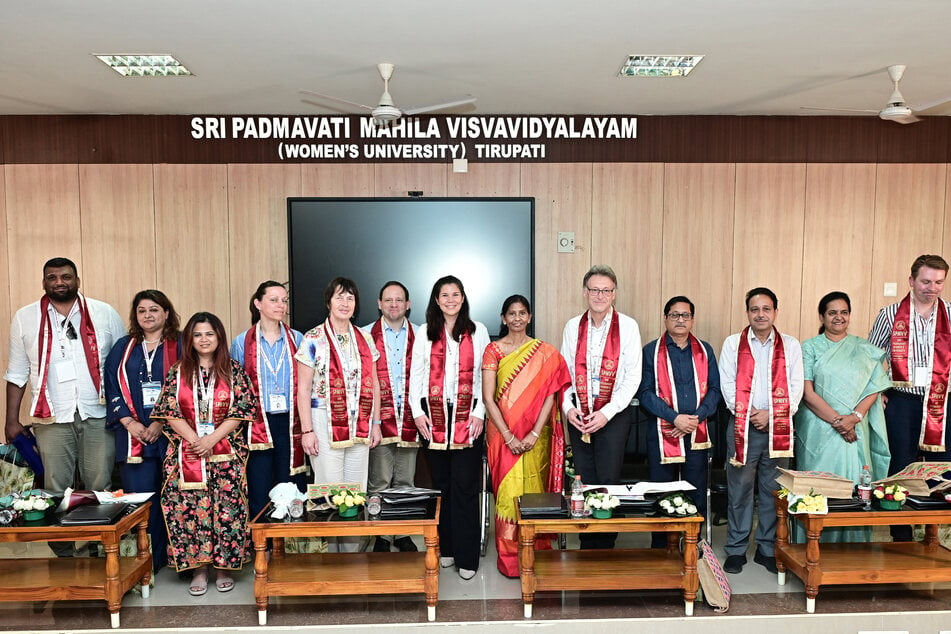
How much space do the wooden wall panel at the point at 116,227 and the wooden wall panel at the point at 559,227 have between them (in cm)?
310

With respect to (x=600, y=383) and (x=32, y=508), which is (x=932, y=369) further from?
(x=32, y=508)

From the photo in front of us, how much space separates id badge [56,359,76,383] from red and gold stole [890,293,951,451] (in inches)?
193

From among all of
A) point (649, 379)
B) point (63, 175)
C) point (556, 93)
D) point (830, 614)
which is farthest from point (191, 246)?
point (830, 614)

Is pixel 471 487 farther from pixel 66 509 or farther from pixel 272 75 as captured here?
pixel 272 75

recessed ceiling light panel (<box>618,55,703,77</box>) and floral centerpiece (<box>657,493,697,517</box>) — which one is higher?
recessed ceiling light panel (<box>618,55,703,77</box>)

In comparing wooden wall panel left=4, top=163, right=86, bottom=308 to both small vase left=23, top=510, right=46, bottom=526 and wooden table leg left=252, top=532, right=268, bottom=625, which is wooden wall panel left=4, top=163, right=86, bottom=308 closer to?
small vase left=23, top=510, right=46, bottom=526

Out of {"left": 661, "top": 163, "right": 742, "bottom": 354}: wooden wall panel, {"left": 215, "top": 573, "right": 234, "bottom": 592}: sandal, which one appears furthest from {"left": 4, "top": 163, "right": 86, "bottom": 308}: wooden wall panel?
{"left": 661, "top": 163, "right": 742, "bottom": 354}: wooden wall panel

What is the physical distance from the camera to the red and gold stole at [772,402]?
3.74 meters

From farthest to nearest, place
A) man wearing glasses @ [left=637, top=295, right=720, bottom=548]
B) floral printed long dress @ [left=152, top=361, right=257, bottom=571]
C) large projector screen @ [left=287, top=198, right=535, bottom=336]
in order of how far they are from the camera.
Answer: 1. large projector screen @ [left=287, top=198, right=535, bottom=336]
2. man wearing glasses @ [left=637, top=295, right=720, bottom=548]
3. floral printed long dress @ [left=152, top=361, right=257, bottom=571]

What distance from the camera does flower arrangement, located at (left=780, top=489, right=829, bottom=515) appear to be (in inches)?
126

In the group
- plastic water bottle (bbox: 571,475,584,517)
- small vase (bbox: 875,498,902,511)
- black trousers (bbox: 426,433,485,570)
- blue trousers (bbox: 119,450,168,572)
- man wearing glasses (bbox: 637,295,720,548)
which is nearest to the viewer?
plastic water bottle (bbox: 571,475,584,517)

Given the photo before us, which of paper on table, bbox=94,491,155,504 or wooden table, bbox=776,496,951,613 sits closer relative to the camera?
wooden table, bbox=776,496,951,613

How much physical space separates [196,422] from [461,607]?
1637 mm

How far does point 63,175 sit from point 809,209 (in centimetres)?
610
